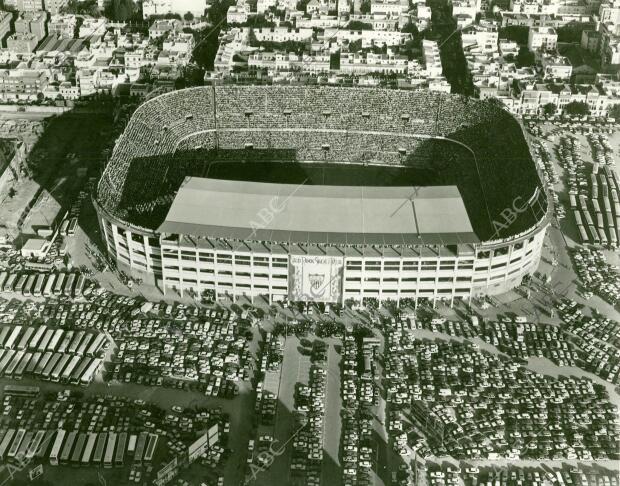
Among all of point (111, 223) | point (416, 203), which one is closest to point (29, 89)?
point (111, 223)

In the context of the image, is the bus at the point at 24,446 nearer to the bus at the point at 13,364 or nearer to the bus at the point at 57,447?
the bus at the point at 57,447

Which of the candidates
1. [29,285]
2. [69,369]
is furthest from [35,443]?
[29,285]

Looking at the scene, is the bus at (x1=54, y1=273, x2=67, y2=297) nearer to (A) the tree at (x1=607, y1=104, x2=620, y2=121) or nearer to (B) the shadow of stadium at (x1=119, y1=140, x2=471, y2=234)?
(B) the shadow of stadium at (x1=119, y1=140, x2=471, y2=234)

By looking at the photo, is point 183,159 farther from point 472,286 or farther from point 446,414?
point 446,414

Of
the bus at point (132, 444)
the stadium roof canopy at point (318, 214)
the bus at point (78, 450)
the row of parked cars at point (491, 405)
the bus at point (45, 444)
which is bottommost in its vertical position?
the row of parked cars at point (491, 405)

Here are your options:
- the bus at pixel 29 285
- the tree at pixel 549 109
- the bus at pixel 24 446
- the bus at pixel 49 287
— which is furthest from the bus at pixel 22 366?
the tree at pixel 549 109

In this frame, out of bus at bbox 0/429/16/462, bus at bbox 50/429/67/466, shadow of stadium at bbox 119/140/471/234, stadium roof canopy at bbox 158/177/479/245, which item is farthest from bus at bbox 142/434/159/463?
shadow of stadium at bbox 119/140/471/234

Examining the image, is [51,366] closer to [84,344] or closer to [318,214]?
[84,344]
